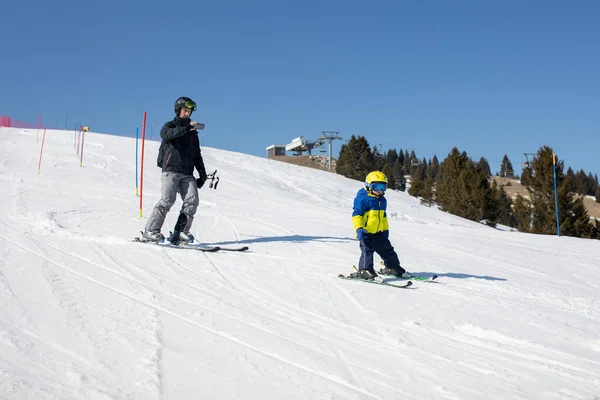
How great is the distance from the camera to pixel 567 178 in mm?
34531

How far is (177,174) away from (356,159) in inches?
2184

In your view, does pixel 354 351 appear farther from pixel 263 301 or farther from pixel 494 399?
pixel 263 301

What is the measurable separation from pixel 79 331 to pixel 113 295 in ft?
3.31

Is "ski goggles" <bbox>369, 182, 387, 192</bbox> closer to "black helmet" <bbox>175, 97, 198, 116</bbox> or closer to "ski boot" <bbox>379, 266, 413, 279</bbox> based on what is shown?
"ski boot" <bbox>379, 266, 413, 279</bbox>

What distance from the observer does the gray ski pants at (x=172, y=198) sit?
24.7 ft

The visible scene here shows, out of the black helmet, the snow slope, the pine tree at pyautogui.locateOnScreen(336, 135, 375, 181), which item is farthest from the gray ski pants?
the pine tree at pyautogui.locateOnScreen(336, 135, 375, 181)

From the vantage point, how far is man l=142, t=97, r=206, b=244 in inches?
294

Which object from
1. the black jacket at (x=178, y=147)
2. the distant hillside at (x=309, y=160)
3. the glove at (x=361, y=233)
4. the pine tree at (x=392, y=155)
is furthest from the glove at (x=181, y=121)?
the pine tree at (x=392, y=155)

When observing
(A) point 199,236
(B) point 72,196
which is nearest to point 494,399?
(A) point 199,236

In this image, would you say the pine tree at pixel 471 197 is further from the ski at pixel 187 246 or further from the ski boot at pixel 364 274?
the ski boot at pixel 364 274

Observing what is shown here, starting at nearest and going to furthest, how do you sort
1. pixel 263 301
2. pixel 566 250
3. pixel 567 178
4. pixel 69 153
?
pixel 263 301
pixel 566 250
pixel 69 153
pixel 567 178

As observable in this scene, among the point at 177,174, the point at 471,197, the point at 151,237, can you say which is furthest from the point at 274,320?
the point at 471,197

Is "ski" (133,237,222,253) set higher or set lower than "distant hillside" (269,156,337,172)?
lower

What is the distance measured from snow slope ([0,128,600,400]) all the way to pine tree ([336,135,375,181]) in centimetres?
5101
